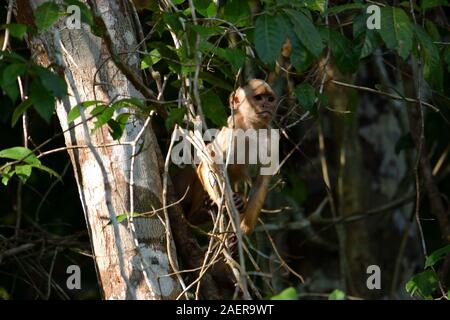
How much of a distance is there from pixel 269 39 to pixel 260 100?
2.20m

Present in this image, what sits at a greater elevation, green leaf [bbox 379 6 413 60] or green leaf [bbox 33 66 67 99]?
green leaf [bbox 379 6 413 60]

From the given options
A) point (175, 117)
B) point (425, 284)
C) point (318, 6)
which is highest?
point (318, 6)

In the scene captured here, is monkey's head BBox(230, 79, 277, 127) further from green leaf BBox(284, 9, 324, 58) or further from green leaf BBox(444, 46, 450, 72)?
green leaf BBox(284, 9, 324, 58)

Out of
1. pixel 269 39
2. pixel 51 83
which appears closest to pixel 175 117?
pixel 269 39

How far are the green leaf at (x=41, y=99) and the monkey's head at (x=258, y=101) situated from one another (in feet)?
8.17

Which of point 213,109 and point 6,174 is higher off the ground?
point 213,109

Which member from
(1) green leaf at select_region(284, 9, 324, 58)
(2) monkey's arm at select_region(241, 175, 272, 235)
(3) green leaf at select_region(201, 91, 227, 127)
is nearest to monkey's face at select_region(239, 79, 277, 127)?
(2) monkey's arm at select_region(241, 175, 272, 235)

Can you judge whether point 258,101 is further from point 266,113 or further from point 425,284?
point 425,284

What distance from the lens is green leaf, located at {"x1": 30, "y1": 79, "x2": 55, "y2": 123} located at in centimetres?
318

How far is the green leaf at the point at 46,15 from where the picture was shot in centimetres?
344

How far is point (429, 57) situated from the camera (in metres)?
4.15

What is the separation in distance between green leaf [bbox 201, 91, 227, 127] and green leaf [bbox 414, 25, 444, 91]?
1.04 m

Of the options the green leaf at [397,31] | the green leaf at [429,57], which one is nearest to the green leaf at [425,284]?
the green leaf at [429,57]
